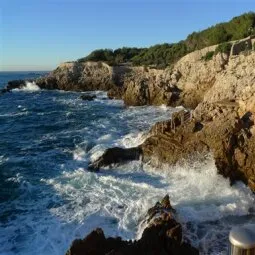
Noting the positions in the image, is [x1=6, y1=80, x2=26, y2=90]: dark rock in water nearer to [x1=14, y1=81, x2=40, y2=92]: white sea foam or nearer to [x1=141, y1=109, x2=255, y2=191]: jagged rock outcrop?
[x1=14, y1=81, x2=40, y2=92]: white sea foam

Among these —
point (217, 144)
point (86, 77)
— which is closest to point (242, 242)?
point (217, 144)

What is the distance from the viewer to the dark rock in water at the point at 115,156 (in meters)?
20.1

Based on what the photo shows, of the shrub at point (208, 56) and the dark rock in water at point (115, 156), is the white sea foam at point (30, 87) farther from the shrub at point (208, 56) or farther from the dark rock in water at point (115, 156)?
the dark rock in water at point (115, 156)

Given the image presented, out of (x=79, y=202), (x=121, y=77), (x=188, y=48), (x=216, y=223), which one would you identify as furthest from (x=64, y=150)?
(x=188, y=48)

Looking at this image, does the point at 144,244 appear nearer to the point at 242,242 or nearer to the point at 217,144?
the point at 242,242

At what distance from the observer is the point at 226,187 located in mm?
16797

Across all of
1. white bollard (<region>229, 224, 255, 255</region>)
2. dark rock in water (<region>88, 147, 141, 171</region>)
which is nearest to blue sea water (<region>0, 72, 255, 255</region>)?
dark rock in water (<region>88, 147, 141, 171</region>)

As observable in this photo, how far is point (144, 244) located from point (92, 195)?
6.62 meters

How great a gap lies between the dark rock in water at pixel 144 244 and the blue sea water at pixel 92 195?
154cm

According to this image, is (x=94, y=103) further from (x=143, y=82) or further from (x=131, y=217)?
(x=131, y=217)

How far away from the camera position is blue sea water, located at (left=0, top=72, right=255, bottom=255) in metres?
13.4

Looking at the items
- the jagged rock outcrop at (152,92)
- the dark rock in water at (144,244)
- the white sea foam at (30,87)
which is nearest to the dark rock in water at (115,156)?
the dark rock in water at (144,244)

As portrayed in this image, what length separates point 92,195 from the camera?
1675cm

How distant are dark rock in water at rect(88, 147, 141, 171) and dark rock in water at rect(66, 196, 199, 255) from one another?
8.84m
